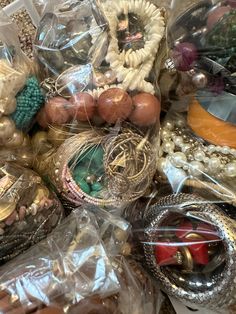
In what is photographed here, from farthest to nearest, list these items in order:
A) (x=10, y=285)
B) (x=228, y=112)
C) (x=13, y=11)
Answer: (x=13, y=11), (x=228, y=112), (x=10, y=285)

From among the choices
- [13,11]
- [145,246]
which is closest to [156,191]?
→ [145,246]

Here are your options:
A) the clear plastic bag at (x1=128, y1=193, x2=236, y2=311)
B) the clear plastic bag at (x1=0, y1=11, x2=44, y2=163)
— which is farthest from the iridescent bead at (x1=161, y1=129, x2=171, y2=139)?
the clear plastic bag at (x1=0, y1=11, x2=44, y2=163)

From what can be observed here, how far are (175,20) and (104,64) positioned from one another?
0.44ft

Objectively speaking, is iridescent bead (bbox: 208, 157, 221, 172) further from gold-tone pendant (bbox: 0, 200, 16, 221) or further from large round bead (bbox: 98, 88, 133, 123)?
gold-tone pendant (bbox: 0, 200, 16, 221)

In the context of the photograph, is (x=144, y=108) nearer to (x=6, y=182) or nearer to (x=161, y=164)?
(x=161, y=164)

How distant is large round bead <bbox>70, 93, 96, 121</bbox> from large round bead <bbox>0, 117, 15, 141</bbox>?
9 cm

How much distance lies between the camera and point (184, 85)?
828mm

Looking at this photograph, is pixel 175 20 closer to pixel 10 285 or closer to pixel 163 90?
pixel 163 90

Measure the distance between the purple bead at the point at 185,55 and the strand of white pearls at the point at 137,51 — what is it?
4cm

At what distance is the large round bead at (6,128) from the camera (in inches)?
29.2

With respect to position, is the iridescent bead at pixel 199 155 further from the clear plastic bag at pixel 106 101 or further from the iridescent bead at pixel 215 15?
the iridescent bead at pixel 215 15

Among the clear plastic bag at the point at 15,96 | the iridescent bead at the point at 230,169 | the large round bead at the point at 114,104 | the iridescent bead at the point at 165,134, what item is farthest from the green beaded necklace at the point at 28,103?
the iridescent bead at the point at 230,169

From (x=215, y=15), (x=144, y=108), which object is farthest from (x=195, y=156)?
(x=215, y=15)

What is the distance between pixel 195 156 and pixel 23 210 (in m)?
0.28
